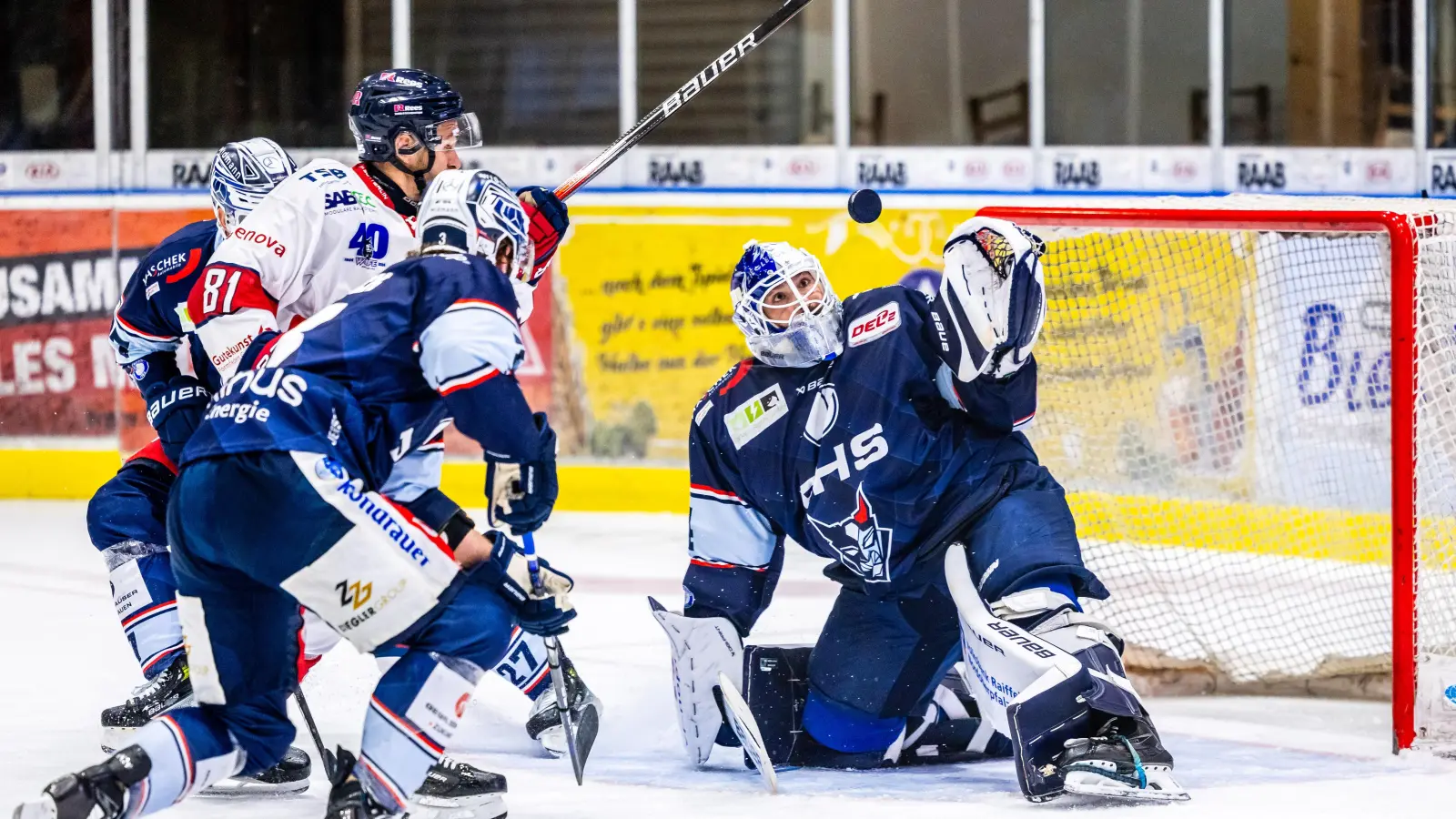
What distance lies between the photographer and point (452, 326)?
238 centimetres

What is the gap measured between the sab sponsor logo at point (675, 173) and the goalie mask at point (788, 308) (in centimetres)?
368

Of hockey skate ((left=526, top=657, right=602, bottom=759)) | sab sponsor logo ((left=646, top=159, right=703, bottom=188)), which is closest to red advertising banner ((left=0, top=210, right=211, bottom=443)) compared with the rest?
sab sponsor logo ((left=646, top=159, right=703, bottom=188))

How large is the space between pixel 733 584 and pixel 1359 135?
441 centimetres

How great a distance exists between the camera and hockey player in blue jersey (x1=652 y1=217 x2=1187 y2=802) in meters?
2.87

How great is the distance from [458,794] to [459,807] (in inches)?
2.1

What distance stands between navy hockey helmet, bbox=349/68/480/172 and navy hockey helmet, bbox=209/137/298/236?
317 millimetres

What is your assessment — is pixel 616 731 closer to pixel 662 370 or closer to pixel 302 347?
pixel 302 347

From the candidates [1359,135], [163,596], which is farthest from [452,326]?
[1359,135]

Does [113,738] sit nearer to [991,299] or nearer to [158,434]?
[158,434]

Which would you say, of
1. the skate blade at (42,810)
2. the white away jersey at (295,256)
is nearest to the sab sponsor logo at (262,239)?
the white away jersey at (295,256)

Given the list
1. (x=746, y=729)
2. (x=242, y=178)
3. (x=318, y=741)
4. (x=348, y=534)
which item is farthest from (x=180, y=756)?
(x=242, y=178)

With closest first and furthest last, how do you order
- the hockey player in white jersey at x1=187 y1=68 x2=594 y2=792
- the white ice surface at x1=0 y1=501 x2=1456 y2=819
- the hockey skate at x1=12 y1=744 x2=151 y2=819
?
the hockey skate at x1=12 y1=744 x2=151 y2=819, the white ice surface at x1=0 y1=501 x2=1456 y2=819, the hockey player in white jersey at x1=187 y1=68 x2=594 y2=792

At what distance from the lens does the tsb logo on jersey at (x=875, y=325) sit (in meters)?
3.08

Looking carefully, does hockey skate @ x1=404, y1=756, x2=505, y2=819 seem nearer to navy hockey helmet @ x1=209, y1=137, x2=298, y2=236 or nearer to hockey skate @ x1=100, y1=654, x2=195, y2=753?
hockey skate @ x1=100, y1=654, x2=195, y2=753
